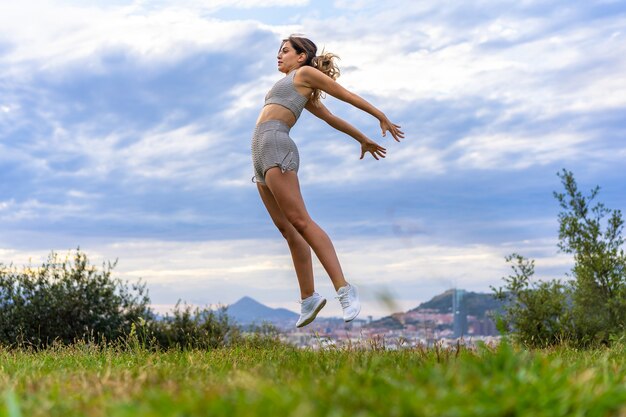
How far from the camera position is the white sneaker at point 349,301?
20.9ft

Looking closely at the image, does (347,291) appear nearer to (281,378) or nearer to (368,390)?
(281,378)

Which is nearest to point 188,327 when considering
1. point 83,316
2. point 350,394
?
point 83,316

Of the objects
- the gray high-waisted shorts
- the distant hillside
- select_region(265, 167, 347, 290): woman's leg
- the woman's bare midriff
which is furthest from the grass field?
the distant hillside

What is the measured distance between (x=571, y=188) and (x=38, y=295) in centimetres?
806

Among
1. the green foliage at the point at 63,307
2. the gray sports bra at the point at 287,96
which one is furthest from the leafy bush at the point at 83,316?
the gray sports bra at the point at 287,96

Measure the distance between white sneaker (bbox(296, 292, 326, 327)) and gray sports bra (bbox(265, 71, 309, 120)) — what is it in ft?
5.71

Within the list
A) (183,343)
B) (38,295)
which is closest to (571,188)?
(183,343)

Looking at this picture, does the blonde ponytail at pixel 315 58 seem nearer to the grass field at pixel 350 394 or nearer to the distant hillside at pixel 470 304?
the grass field at pixel 350 394

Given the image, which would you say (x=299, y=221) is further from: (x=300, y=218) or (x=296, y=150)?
(x=296, y=150)

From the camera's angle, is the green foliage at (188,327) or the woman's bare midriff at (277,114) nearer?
the woman's bare midriff at (277,114)

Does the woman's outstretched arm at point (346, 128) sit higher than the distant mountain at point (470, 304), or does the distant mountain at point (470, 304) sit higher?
the woman's outstretched arm at point (346, 128)

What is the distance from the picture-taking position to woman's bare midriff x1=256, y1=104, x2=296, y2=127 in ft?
21.7

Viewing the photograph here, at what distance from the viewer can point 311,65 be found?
7000mm

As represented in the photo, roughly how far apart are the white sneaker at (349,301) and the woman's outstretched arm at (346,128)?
1.39 meters
